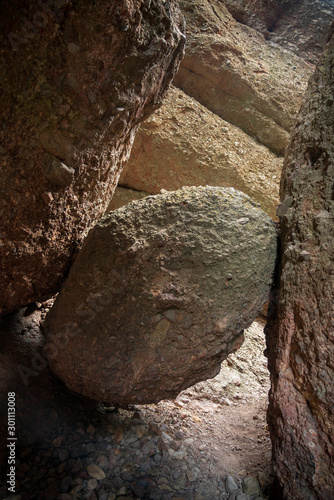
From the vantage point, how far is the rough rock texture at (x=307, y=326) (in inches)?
53.6

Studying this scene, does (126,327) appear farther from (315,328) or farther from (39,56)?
(39,56)

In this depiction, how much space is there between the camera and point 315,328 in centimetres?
148

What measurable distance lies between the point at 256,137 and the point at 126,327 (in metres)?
3.95

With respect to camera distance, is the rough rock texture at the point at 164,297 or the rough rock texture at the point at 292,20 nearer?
the rough rock texture at the point at 164,297

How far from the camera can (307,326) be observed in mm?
1515

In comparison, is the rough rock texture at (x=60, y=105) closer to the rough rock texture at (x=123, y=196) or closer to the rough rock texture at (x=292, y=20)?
the rough rock texture at (x=123, y=196)

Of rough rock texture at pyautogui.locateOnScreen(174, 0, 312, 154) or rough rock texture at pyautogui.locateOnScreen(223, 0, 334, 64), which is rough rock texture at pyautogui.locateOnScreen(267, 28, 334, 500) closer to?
rough rock texture at pyautogui.locateOnScreen(174, 0, 312, 154)

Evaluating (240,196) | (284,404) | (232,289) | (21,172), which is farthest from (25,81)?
(284,404)

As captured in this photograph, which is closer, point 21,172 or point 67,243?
point 21,172

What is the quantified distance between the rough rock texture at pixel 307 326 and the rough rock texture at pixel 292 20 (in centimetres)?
421

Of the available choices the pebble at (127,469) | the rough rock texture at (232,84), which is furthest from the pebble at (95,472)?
the rough rock texture at (232,84)

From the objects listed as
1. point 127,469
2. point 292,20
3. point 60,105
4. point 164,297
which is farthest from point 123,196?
point 292,20

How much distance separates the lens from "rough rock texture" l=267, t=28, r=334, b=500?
4.46 feet

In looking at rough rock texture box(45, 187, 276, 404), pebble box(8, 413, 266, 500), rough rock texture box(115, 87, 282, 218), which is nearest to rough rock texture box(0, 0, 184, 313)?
rough rock texture box(45, 187, 276, 404)
